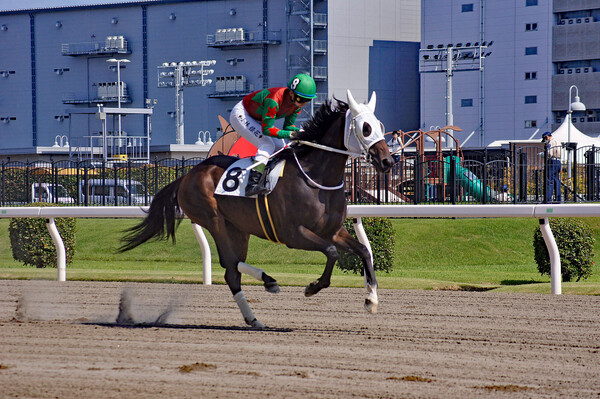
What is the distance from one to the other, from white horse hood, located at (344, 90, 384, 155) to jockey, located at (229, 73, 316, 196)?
0.35 m

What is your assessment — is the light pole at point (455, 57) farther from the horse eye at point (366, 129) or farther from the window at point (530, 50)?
the horse eye at point (366, 129)

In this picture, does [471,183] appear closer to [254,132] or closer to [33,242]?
[33,242]

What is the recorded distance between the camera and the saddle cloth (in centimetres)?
634

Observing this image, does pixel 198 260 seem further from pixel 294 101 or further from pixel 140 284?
pixel 294 101

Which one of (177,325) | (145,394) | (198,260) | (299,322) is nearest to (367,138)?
(299,322)

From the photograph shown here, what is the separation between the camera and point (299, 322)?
6.62 meters

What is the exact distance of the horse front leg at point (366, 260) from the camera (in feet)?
19.8

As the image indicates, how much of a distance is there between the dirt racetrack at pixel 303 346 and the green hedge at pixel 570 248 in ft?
6.91

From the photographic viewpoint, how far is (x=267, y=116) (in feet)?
21.0

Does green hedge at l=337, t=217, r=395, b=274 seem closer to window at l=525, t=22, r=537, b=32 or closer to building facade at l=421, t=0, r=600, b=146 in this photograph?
building facade at l=421, t=0, r=600, b=146

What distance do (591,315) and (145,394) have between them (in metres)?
4.11

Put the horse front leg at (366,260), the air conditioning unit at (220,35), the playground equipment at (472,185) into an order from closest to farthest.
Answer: the horse front leg at (366,260) < the playground equipment at (472,185) < the air conditioning unit at (220,35)

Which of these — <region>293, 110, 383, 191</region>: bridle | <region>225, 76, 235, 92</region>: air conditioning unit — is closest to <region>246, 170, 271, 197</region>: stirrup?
<region>293, 110, 383, 191</region>: bridle

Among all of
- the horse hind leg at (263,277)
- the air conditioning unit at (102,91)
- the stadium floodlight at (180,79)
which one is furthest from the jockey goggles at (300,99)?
the air conditioning unit at (102,91)
